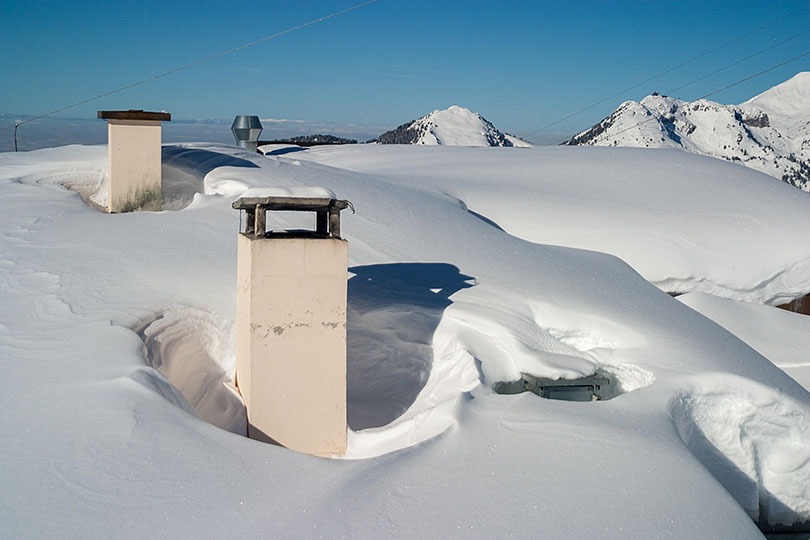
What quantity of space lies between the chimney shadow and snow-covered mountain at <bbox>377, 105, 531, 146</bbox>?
198 ft

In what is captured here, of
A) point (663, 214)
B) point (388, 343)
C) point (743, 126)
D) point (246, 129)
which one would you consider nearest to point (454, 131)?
point (246, 129)

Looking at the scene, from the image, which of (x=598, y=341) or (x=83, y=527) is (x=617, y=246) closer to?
(x=598, y=341)

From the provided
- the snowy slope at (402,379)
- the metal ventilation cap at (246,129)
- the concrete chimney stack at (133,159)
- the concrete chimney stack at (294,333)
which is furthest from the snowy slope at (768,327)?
the metal ventilation cap at (246,129)

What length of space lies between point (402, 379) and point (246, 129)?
418 inches

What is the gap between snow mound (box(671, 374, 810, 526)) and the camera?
5.86 metres

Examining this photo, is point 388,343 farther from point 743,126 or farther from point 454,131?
point 743,126

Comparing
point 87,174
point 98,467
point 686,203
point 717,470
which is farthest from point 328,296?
point 686,203

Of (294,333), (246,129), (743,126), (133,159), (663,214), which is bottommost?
(294,333)

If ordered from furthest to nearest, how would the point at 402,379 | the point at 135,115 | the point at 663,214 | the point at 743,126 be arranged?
1. the point at 743,126
2. the point at 663,214
3. the point at 135,115
4. the point at 402,379

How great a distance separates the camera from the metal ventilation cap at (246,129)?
15.8 meters

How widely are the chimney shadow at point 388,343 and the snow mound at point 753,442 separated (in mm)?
2420

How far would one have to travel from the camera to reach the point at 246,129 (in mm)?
15867

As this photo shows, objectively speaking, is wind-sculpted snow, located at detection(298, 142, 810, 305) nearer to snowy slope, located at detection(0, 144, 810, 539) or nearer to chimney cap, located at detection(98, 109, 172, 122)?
snowy slope, located at detection(0, 144, 810, 539)

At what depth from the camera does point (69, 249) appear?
7.66 meters
